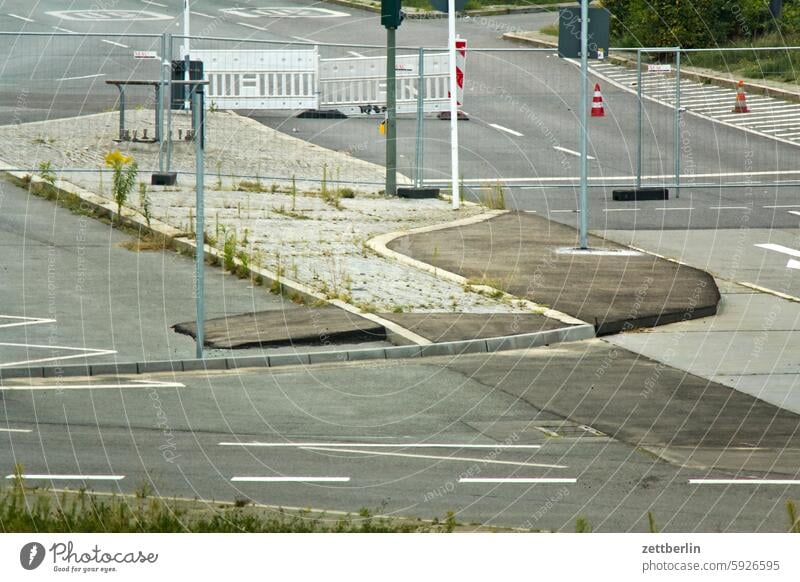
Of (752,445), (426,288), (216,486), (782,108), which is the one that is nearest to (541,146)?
(782,108)

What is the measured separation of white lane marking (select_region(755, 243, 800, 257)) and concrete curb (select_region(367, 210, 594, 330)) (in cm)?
→ 365

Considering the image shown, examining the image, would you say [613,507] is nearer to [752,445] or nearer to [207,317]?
[752,445]

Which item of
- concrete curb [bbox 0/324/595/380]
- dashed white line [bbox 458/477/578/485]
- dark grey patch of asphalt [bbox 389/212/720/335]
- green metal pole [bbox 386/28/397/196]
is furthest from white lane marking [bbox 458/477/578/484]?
green metal pole [bbox 386/28/397/196]

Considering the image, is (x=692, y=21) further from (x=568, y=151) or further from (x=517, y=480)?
(x=517, y=480)

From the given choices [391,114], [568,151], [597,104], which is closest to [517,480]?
[391,114]

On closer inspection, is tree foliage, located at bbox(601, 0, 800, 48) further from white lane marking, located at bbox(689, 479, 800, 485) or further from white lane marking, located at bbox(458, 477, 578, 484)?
white lane marking, located at bbox(458, 477, 578, 484)

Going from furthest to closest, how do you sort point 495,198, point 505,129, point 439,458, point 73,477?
point 505,129, point 495,198, point 439,458, point 73,477

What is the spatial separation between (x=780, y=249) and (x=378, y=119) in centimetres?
894

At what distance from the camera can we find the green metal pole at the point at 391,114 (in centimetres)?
2483

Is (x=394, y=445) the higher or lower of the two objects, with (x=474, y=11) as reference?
lower

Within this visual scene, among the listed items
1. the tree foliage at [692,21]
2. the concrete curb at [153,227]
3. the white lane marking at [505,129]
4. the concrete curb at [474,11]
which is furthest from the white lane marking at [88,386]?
the concrete curb at [474,11]

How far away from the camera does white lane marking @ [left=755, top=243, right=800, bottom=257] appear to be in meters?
21.4

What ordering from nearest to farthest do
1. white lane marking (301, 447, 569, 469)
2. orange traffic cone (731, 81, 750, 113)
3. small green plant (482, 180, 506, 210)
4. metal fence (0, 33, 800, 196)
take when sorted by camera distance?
1. white lane marking (301, 447, 569, 469)
2. small green plant (482, 180, 506, 210)
3. metal fence (0, 33, 800, 196)
4. orange traffic cone (731, 81, 750, 113)

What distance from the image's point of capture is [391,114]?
2491 cm
